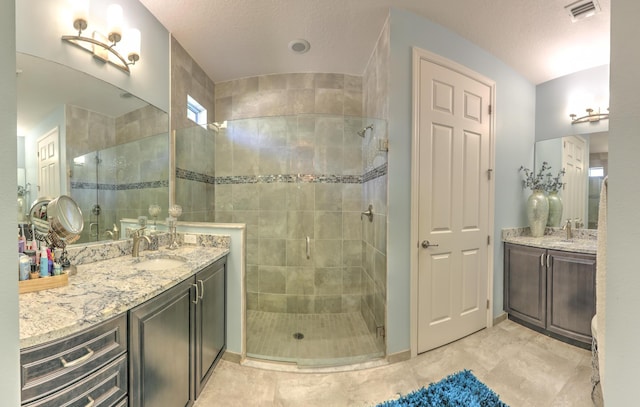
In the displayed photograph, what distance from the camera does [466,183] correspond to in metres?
2.12

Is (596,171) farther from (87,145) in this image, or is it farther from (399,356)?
(87,145)

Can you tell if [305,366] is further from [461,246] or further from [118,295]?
[461,246]

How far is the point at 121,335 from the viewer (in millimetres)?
894

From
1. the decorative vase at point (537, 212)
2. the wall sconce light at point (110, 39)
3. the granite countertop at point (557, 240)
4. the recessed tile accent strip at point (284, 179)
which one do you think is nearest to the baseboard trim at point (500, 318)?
the granite countertop at point (557, 240)

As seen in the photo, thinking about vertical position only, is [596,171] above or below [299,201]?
above

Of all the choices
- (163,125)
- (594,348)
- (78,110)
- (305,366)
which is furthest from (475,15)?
(305,366)

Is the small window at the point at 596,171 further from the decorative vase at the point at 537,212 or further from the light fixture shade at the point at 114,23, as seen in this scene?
the light fixture shade at the point at 114,23

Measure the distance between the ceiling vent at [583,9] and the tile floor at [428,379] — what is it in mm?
2624

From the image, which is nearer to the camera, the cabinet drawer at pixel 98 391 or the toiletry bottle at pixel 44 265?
the cabinet drawer at pixel 98 391

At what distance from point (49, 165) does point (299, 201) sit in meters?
1.71

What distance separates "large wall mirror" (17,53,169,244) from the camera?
1.17m

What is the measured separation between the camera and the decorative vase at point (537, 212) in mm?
2490

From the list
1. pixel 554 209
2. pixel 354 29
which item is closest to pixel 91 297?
pixel 354 29

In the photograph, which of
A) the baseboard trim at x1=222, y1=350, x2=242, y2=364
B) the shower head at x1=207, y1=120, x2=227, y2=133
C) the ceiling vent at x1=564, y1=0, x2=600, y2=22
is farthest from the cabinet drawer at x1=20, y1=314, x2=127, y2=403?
the ceiling vent at x1=564, y1=0, x2=600, y2=22
